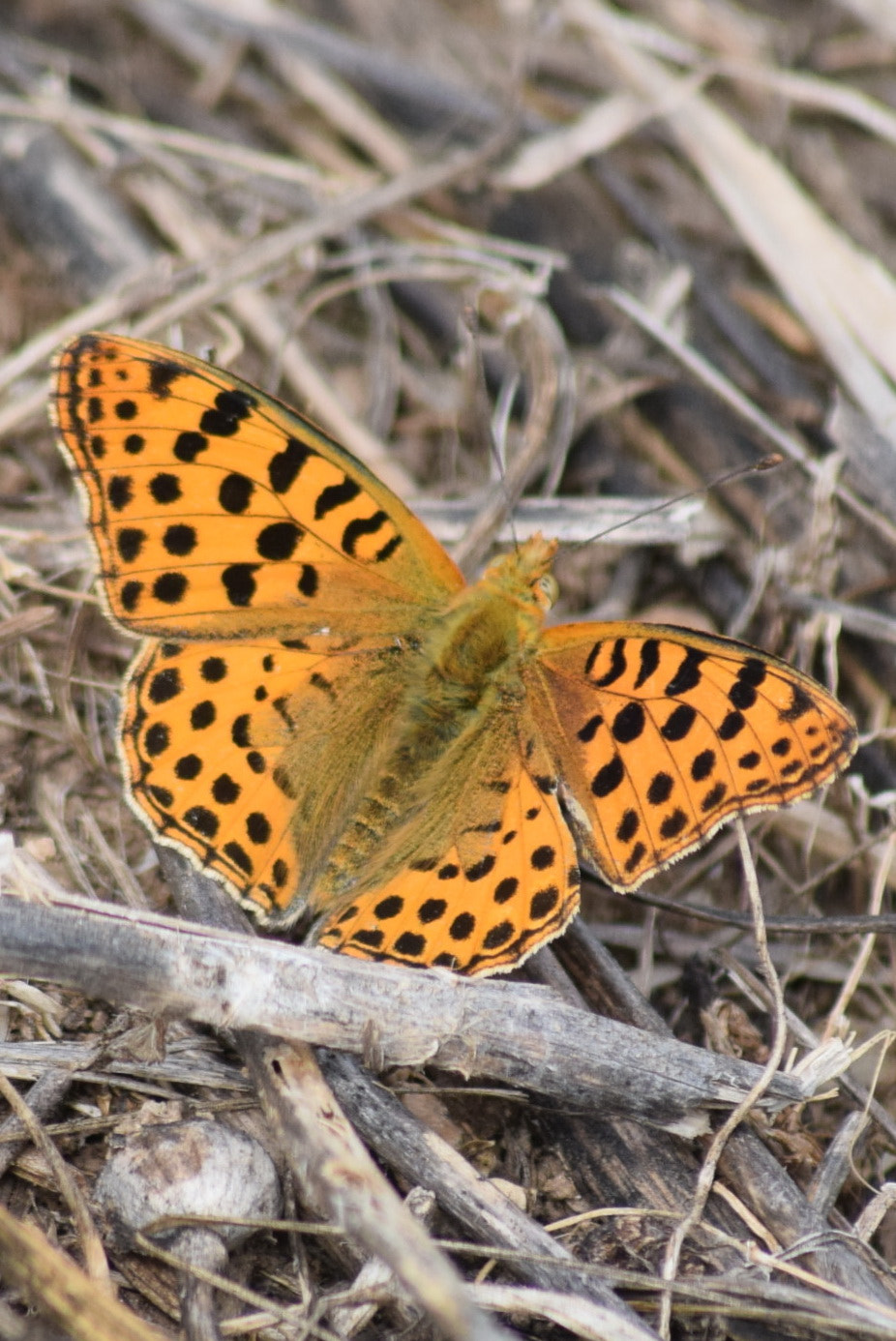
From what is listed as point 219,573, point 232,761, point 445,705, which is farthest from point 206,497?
point 445,705

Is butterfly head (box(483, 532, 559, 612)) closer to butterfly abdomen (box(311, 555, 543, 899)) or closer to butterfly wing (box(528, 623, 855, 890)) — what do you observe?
butterfly abdomen (box(311, 555, 543, 899))

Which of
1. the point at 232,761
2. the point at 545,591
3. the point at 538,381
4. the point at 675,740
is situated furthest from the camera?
the point at 538,381

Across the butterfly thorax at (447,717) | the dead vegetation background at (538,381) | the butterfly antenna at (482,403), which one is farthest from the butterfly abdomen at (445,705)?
the dead vegetation background at (538,381)

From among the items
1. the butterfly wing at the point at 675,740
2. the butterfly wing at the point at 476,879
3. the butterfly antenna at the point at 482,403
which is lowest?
the butterfly wing at the point at 476,879

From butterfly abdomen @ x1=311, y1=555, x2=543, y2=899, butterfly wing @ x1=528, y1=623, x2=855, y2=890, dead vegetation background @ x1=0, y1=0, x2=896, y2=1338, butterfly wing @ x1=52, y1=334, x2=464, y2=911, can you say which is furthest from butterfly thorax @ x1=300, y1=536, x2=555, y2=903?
dead vegetation background @ x1=0, y1=0, x2=896, y2=1338

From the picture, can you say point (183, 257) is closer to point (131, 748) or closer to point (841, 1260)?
point (131, 748)

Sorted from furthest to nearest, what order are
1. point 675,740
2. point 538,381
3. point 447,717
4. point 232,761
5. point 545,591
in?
point 538,381, point 545,591, point 447,717, point 232,761, point 675,740

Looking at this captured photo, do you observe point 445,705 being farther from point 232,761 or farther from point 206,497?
point 206,497

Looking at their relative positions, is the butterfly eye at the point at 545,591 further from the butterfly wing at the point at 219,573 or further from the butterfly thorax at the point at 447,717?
the butterfly wing at the point at 219,573
